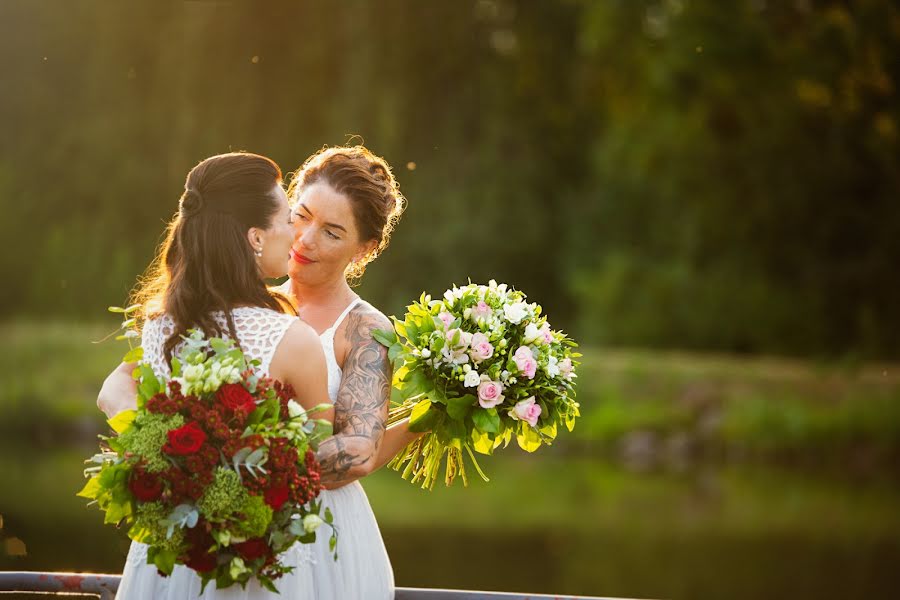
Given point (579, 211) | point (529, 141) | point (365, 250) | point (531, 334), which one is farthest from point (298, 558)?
point (579, 211)

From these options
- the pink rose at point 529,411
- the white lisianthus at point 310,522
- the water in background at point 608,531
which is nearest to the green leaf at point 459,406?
the pink rose at point 529,411

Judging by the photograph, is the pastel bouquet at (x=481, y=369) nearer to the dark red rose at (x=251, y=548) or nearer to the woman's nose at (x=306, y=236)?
the woman's nose at (x=306, y=236)

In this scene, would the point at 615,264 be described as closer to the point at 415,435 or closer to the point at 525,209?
the point at 525,209

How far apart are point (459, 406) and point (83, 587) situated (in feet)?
2.88

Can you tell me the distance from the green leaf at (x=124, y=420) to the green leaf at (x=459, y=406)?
0.78m

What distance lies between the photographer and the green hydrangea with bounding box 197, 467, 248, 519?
2.06 meters

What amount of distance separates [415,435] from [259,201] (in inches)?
28.2

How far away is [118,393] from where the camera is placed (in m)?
2.48

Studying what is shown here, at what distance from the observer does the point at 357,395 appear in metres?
2.64

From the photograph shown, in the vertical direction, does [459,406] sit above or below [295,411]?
above

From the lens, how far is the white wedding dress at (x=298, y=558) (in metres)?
2.36

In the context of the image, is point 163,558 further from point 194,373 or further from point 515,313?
point 515,313

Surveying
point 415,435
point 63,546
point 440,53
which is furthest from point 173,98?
point 415,435

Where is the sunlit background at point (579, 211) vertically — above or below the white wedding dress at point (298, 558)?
above
